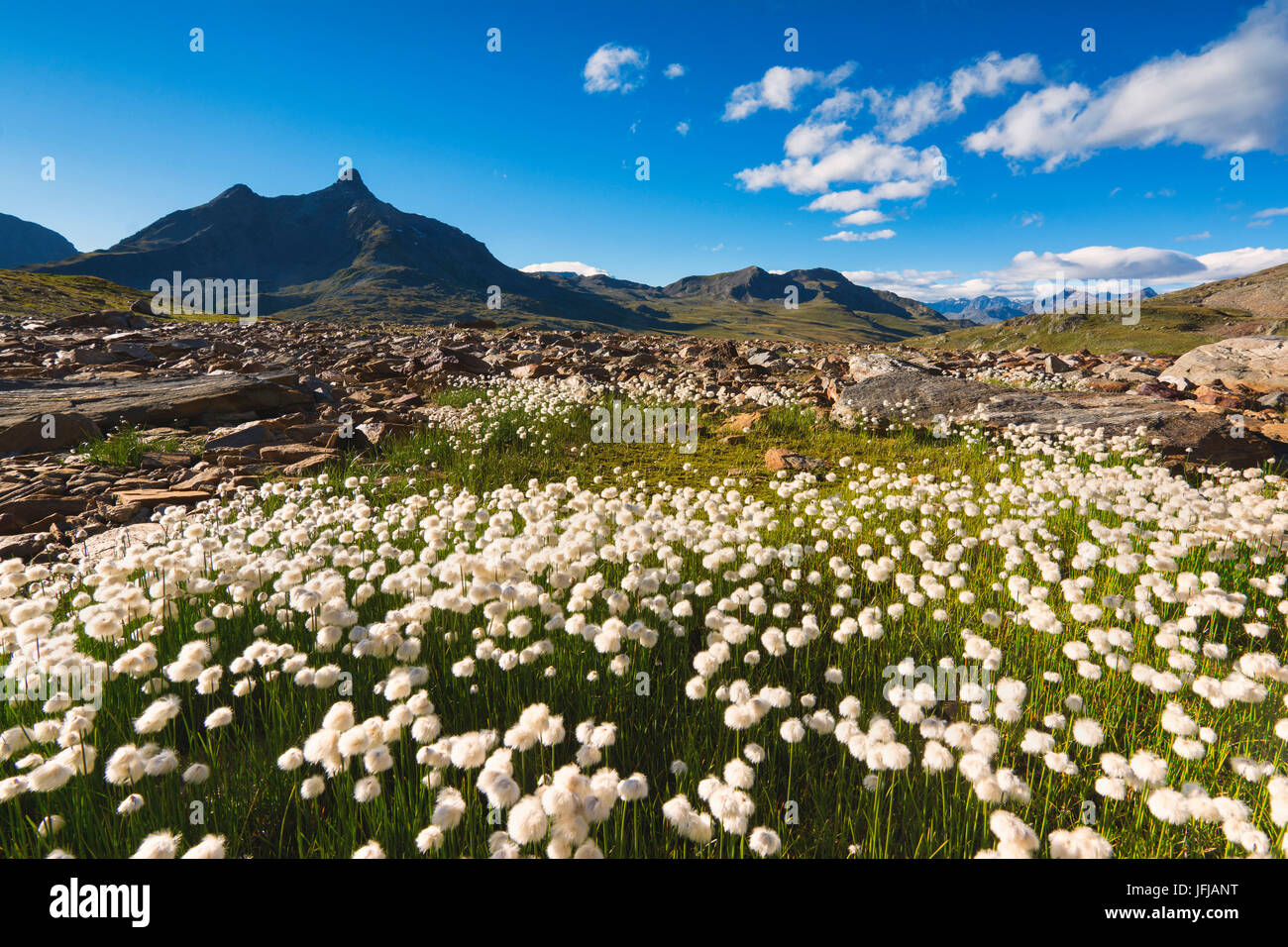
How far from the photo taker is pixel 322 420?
11492 mm

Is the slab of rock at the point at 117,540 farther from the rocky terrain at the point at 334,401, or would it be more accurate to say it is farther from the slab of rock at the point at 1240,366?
the slab of rock at the point at 1240,366

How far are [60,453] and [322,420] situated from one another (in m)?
3.88

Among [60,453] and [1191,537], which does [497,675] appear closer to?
[1191,537]

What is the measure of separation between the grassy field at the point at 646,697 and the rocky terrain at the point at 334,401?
9.08 ft

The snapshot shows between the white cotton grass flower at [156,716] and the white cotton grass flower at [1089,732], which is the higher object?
the white cotton grass flower at [156,716]

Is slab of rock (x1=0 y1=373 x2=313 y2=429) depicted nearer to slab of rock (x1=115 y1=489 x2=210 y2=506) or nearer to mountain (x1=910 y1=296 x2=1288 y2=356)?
slab of rock (x1=115 y1=489 x2=210 y2=506)

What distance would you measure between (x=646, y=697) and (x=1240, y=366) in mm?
22231

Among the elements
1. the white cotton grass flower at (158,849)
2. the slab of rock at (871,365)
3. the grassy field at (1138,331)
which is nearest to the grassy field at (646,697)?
the white cotton grass flower at (158,849)

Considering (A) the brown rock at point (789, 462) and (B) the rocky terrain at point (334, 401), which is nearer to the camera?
(B) the rocky terrain at point (334, 401)

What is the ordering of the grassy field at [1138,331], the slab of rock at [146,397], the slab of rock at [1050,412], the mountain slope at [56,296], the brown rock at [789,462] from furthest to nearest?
the mountain slope at [56,296] → the grassy field at [1138,331] → the slab of rock at [146,397] → the brown rock at [789,462] → the slab of rock at [1050,412]

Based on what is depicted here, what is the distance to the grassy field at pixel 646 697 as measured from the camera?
2.30 metres

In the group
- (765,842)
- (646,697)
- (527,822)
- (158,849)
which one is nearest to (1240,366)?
(646,697)

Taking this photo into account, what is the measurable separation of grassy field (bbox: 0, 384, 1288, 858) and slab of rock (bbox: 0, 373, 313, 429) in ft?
23.3
